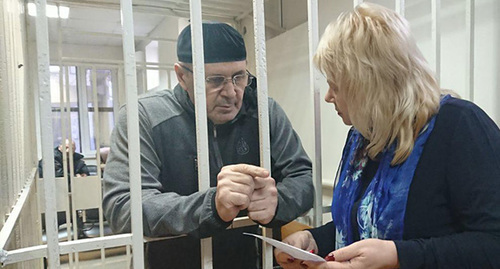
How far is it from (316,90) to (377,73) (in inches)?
7.1

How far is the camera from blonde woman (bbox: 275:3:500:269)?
0.57 meters

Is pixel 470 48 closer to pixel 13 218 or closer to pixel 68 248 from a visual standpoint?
pixel 68 248

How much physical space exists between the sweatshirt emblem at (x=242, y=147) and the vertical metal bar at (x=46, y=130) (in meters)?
0.36

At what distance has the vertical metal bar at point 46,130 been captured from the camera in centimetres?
54

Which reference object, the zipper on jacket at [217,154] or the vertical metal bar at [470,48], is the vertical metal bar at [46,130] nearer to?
the zipper on jacket at [217,154]

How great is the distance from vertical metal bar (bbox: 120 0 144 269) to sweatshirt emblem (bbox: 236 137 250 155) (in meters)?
0.23

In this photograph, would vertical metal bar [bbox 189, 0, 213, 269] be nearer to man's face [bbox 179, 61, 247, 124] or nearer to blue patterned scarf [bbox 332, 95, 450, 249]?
man's face [bbox 179, 61, 247, 124]

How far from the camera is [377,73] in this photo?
0.63 m

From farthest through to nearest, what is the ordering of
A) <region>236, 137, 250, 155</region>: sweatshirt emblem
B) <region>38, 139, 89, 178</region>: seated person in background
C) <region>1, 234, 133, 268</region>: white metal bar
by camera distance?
<region>38, 139, 89, 178</region>: seated person in background, <region>236, 137, 250, 155</region>: sweatshirt emblem, <region>1, 234, 133, 268</region>: white metal bar

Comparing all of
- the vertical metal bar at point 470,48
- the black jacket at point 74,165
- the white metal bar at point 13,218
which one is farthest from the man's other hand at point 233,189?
the black jacket at point 74,165

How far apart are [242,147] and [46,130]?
1.26 ft

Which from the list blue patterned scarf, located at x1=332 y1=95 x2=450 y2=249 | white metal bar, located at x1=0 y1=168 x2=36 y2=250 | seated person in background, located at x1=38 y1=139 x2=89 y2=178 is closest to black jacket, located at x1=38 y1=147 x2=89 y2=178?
seated person in background, located at x1=38 y1=139 x2=89 y2=178

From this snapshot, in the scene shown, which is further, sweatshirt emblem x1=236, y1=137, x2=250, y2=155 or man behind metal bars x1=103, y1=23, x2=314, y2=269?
sweatshirt emblem x1=236, y1=137, x2=250, y2=155

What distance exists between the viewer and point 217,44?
700mm
